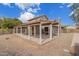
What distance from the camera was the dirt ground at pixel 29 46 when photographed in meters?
3.93

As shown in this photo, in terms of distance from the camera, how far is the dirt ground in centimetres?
393

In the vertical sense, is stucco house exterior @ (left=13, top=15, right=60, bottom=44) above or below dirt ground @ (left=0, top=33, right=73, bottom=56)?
above

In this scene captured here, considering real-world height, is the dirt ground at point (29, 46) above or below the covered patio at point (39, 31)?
below

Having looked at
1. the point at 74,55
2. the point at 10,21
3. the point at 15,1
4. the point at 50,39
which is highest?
the point at 15,1

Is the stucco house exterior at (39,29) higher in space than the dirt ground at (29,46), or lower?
higher

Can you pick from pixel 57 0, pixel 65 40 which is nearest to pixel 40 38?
pixel 65 40

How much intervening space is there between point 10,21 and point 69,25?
3.09 feet

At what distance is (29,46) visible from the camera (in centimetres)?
397

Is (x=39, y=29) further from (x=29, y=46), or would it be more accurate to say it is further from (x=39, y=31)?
(x=29, y=46)

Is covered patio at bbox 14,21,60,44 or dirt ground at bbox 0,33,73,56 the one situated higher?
covered patio at bbox 14,21,60,44

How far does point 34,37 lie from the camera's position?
4.00 m

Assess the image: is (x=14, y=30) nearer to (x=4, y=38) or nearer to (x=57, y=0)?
(x=4, y=38)

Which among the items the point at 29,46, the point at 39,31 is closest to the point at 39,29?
the point at 39,31

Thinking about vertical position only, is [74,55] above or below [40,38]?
below
